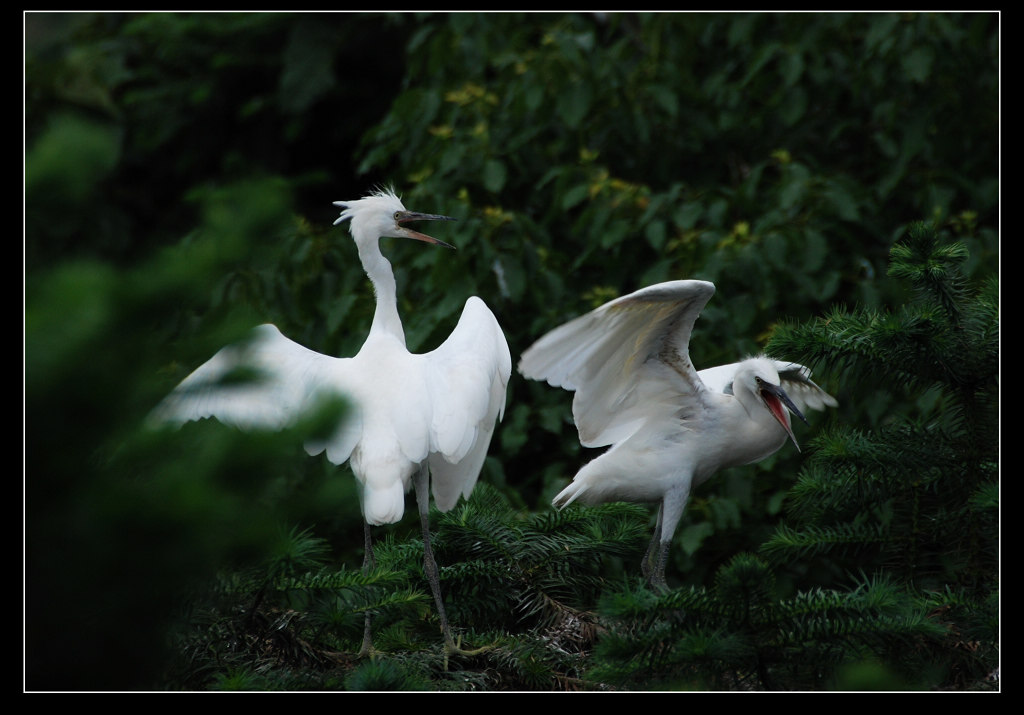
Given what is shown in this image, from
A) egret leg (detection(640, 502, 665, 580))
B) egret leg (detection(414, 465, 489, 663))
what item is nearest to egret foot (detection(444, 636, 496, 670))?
egret leg (detection(414, 465, 489, 663))

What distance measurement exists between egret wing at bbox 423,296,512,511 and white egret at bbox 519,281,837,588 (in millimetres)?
218

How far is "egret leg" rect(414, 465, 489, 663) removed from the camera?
9.86 feet

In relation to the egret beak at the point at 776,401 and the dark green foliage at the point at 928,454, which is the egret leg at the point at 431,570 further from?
the egret beak at the point at 776,401

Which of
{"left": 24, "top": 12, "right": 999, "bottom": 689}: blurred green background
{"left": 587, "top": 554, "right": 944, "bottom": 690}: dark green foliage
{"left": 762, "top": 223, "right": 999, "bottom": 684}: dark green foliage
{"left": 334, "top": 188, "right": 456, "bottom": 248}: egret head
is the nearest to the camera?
{"left": 587, "top": 554, "right": 944, "bottom": 690}: dark green foliage

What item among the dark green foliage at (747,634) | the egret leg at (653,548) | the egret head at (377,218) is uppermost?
the egret head at (377,218)

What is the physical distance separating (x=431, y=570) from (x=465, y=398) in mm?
549

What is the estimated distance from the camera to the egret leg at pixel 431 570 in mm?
3004

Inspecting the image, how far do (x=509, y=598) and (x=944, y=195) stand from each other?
3.44 meters

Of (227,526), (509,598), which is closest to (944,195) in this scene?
(509,598)

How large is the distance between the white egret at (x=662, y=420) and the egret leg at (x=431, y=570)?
→ 558mm

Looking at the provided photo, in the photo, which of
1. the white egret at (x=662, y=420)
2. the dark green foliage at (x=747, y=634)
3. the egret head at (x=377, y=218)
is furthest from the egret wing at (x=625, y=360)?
the dark green foliage at (x=747, y=634)

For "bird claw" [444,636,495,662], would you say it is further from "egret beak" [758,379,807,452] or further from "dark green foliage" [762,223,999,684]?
"egret beak" [758,379,807,452]

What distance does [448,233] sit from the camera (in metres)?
5.14

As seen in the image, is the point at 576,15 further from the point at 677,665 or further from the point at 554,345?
the point at 677,665
